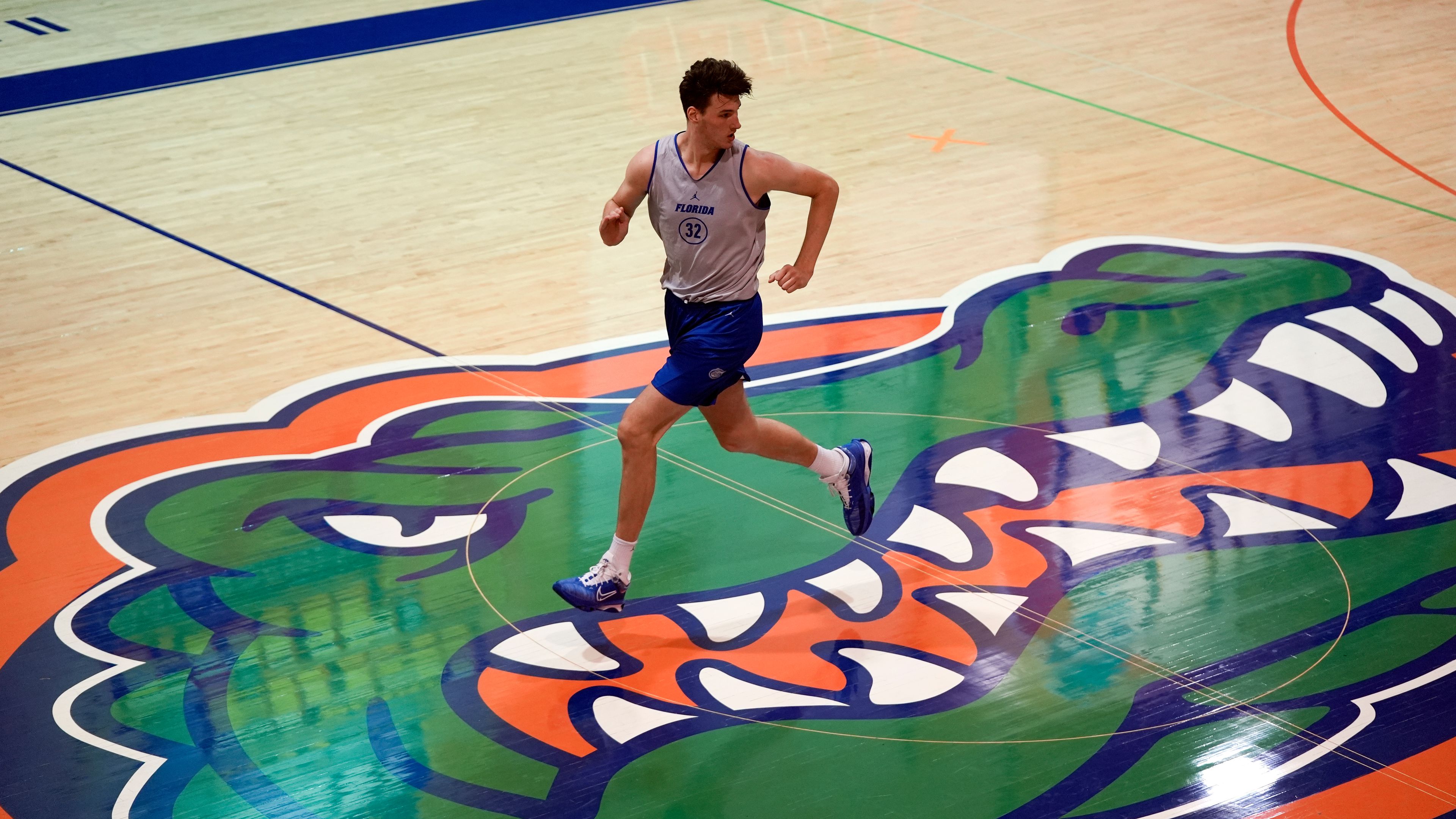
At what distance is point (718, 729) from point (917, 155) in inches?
208

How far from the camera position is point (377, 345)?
6621 mm

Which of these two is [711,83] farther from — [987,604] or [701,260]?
[987,604]

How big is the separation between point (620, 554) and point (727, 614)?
0.44 meters

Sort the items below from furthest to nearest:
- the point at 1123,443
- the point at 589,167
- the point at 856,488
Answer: the point at 589,167
the point at 1123,443
the point at 856,488

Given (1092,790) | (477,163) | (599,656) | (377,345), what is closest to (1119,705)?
(1092,790)

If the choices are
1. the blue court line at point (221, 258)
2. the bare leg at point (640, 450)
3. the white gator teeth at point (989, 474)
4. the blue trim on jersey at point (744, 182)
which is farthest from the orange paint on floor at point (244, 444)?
the blue trim on jersey at point (744, 182)

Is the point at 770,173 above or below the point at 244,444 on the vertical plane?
above

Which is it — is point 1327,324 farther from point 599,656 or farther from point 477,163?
point 477,163

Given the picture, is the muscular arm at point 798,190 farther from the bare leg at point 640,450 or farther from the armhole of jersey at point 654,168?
the bare leg at point 640,450

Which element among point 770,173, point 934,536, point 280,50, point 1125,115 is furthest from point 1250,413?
point 280,50

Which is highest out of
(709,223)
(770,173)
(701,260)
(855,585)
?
(770,173)

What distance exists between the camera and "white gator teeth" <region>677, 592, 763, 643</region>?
4.68m

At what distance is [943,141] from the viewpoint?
9.00m

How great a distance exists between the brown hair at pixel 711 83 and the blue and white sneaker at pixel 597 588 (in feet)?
4.71
